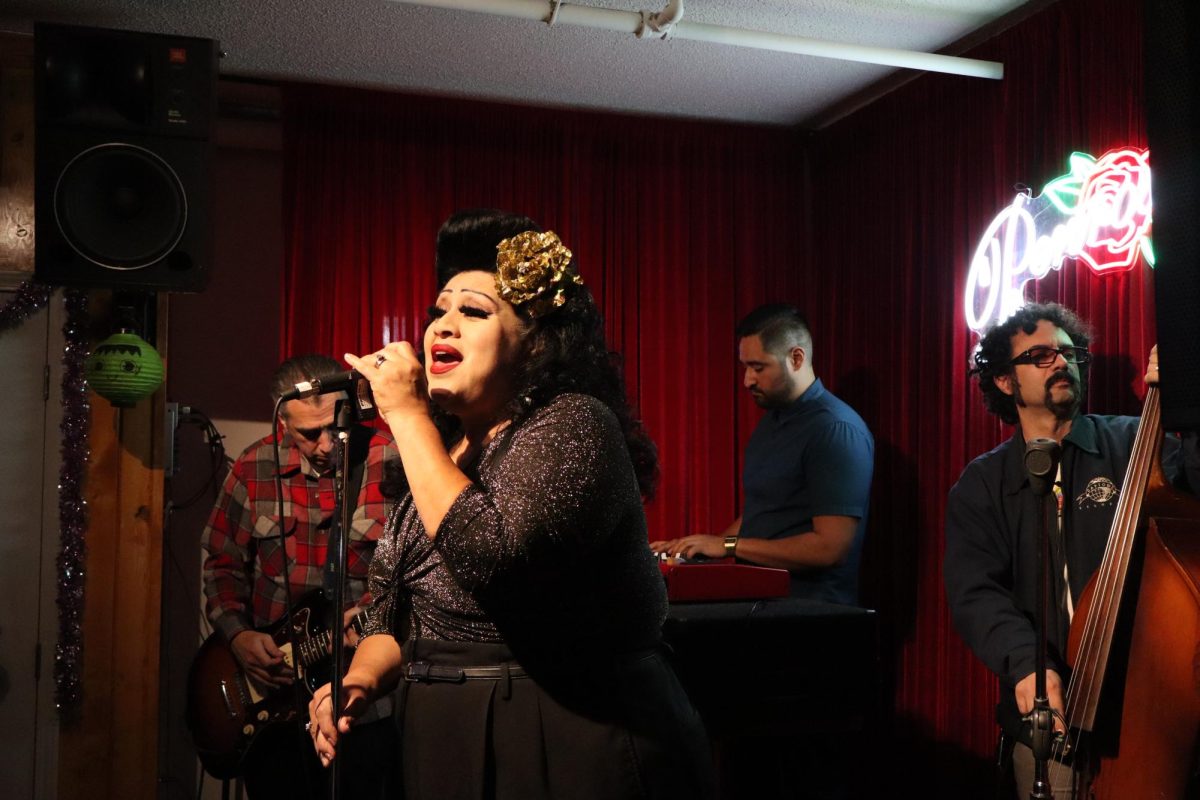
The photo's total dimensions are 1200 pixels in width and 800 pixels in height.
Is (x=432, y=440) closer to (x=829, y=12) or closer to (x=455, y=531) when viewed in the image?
(x=455, y=531)

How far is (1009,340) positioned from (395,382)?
2.09 m

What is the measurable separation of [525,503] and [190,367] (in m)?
3.67

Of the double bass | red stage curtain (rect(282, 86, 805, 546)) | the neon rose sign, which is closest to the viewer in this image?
the double bass

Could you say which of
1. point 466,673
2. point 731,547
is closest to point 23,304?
point 731,547

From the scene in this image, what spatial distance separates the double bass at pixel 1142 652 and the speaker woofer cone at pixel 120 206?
2.95 metres

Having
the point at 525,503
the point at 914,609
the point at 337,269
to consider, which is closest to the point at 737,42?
the point at 337,269

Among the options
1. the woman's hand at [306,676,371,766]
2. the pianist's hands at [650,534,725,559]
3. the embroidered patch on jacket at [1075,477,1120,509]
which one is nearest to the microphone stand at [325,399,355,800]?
the woman's hand at [306,676,371,766]

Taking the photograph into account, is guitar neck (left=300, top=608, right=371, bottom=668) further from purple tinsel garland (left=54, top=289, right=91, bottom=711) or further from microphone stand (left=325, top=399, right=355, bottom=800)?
microphone stand (left=325, top=399, right=355, bottom=800)

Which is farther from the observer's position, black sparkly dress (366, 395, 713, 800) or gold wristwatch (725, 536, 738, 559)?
gold wristwatch (725, 536, 738, 559)

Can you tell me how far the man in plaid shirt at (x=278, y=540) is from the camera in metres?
3.36

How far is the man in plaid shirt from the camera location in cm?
336

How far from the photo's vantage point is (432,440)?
164 centimetres

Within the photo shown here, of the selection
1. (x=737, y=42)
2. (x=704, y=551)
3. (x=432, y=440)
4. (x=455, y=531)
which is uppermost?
(x=737, y=42)

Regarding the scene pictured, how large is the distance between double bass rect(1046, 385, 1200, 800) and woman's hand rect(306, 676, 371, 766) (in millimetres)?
1379
